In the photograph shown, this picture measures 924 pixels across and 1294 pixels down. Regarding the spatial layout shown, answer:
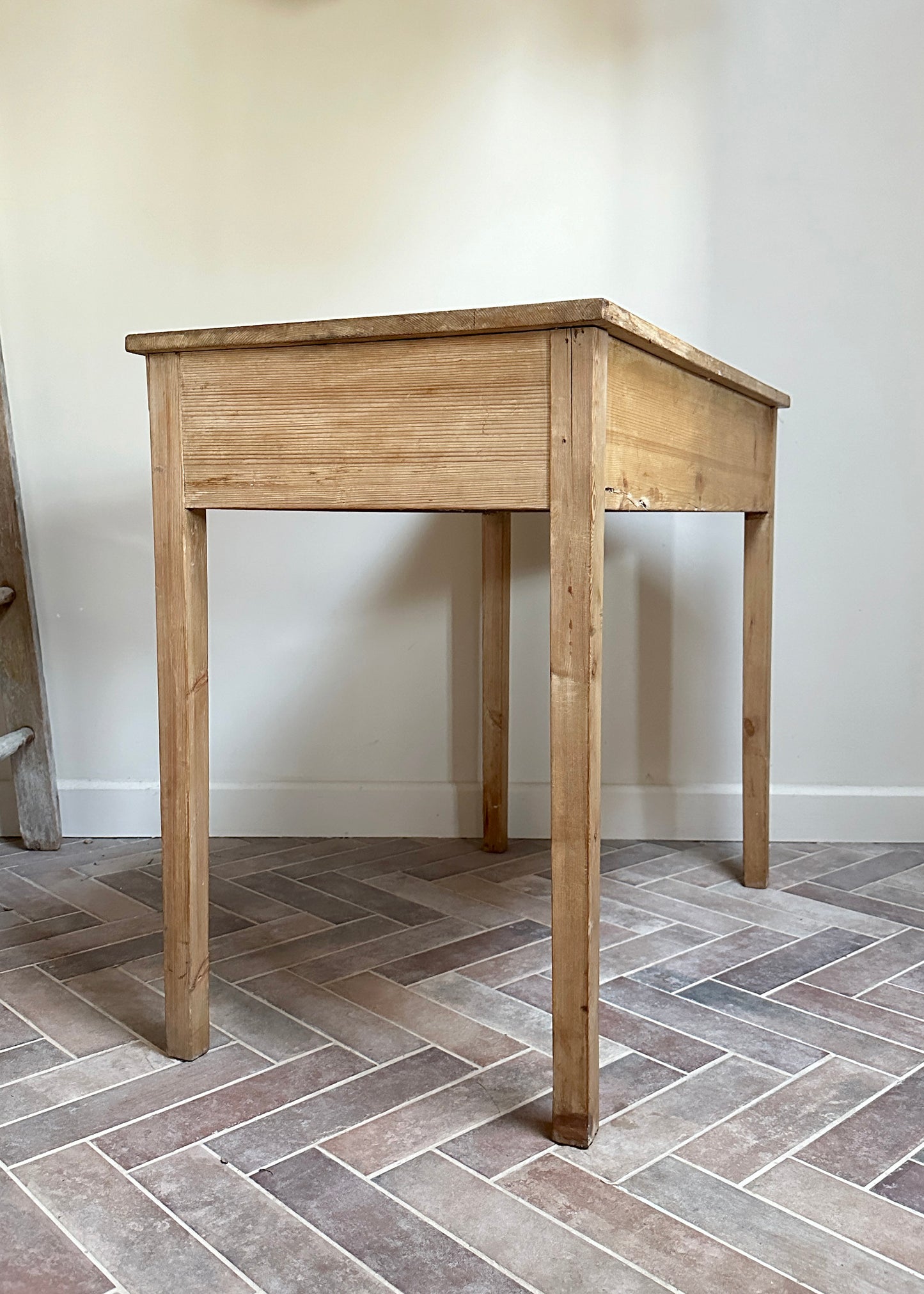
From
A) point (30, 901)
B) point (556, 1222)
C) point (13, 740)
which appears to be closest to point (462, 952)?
point (556, 1222)

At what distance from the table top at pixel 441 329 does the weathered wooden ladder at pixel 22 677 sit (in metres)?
1.26

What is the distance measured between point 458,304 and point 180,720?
4.56 ft

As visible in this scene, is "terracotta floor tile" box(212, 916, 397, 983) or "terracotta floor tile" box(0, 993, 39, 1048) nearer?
"terracotta floor tile" box(0, 993, 39, 1048)

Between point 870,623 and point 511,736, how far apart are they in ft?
2.71

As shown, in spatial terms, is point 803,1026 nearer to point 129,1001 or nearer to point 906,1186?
point 906,1186

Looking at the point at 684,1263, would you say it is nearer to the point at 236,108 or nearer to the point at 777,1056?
the point at 777,1056

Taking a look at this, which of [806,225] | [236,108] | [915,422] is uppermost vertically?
[236,108]

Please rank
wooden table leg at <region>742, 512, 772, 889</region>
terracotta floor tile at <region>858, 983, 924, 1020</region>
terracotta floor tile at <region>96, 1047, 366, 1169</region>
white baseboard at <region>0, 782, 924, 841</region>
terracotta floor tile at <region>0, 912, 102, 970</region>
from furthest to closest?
white baseboard at <region>0, 782, 924, 841</region> → wooden table leg at <region>742, 512, 772, 889</region> → terracotta floor tile at <region>0, 912, 102, 970</region> → terracotta floor tile at <region>858, 983, 924, 1020</region> → terracotta floor tile at <region>96, 1047, 366, 1169</region>

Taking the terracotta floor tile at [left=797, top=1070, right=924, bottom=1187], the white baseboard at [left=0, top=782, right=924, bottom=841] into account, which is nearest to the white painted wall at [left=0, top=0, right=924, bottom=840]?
the white baseboard at [left=0, top=782, right=924, bottom=841]

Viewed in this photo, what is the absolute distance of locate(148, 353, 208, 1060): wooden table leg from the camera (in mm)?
1408

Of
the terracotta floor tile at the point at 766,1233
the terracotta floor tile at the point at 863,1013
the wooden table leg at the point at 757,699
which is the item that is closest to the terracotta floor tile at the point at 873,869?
the wooden table leg at the point at 757,699

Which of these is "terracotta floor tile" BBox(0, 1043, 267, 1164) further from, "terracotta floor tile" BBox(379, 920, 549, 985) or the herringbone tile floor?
"terracotta floor tile" BBox(379, 920, 549, 985)

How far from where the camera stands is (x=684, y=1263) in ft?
3.50

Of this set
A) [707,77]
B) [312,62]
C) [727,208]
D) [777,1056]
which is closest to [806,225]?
[727,208]
